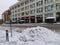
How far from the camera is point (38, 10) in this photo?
61000mm

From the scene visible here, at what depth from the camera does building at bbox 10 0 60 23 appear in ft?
159

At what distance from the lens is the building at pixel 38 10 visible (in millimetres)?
48438

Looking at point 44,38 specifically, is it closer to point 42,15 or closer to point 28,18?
point 42,15

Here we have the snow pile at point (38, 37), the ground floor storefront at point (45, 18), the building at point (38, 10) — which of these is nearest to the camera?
the snow pile at point (38, 37)

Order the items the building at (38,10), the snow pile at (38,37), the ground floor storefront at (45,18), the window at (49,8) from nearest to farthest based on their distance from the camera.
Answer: the snow pile at (38,37)
the ground floor storefront at (45,18)
the building at (38,10)
the window at (49,8)

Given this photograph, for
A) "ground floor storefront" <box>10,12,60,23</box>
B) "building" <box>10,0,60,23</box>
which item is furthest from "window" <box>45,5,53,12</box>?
"ground floor storefront" <box>10,12,60,23</box>

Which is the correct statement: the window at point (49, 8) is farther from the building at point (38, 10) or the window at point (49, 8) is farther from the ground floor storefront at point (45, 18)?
the ground floor storefront at point (45, 18)

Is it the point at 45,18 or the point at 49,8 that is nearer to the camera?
the point at 49,8

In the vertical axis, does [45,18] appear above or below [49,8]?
below

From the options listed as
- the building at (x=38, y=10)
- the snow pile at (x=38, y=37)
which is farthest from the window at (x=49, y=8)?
the snow pile at (x=38, y=37)

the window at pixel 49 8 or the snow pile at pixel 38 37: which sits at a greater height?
the window at pixel 49 8

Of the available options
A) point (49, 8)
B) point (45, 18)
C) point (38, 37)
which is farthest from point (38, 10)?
point (38, 37)

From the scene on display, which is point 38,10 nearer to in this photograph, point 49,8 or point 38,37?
point 49,8

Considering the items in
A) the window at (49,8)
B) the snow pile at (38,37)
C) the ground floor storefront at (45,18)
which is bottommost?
the snow pile at (38,37)
